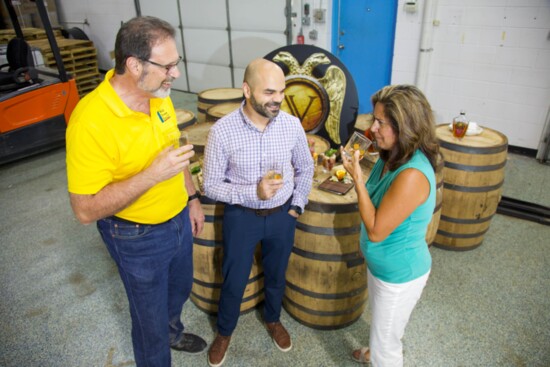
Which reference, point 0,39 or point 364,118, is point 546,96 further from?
point 0,39

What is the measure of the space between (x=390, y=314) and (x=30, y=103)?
5835 millimetres

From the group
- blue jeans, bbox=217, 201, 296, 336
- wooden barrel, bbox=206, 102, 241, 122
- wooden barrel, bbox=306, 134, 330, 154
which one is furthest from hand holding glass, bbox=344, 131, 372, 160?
wooden barrel, bbox=206, 102, 241, 122

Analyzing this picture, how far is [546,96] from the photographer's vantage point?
512cm

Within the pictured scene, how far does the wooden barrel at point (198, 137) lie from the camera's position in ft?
10.1

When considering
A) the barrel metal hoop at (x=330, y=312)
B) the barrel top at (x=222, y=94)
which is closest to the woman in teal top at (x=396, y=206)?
the barrel metal hoop at (x=330, y=312)

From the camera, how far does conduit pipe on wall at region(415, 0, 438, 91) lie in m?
5.45

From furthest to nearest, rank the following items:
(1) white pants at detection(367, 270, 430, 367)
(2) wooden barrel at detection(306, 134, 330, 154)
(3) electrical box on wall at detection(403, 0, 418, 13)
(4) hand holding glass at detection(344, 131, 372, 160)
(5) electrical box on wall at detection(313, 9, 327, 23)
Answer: (5) electrical box on wall at detection(313, 9, 327, 23), (3) electrical box on wall at detection(403, 0, 418, 13), (2) wooden barrel at detection(306, 134, 330, 154), (4) hand holding glass at detection(344, 131, 372, 160), (1) white pants at detection(367, 270, 430, 367)

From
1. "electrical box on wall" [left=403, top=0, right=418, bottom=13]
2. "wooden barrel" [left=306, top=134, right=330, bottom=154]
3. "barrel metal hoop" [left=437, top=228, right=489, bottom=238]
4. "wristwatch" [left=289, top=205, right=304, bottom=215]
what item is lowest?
"barrel metal hoop" [left=437, top=228, right=489, bottom=238]

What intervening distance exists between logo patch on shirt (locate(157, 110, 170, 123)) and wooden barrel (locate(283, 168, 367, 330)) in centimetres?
96

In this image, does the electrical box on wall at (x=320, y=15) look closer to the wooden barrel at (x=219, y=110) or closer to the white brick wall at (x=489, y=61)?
the white brick wall at (x=489, y=61)

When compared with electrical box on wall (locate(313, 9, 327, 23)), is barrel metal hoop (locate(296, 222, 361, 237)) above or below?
below

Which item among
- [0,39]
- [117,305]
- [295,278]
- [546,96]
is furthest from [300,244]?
[0,39]

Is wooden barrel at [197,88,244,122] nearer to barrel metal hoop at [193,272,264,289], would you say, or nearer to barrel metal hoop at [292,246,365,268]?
barrel metal hoop at [193,272,264,289]

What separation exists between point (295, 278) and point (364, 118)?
1869 mm
